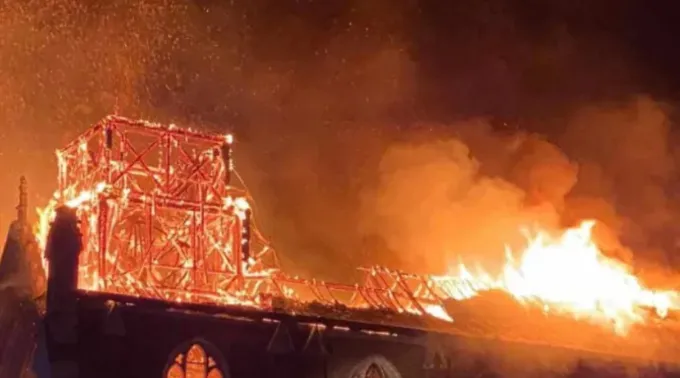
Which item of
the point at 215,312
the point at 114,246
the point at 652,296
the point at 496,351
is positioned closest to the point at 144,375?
the point at 215,312

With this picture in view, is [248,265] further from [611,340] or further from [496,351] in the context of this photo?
[611,340]

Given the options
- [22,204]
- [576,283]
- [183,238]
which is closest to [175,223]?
[183,238]

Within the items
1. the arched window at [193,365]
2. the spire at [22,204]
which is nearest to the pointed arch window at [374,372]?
the arched window at [193,365]

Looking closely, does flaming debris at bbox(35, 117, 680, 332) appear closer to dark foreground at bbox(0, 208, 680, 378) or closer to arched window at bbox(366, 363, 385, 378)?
dark foreground at bbox(0, 208, 680, 378)

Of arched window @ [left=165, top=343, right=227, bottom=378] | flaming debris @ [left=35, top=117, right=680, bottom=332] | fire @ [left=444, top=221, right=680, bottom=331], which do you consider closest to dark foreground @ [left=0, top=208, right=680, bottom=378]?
arched window @ [left=165, top=343, right=227, bottom=378]

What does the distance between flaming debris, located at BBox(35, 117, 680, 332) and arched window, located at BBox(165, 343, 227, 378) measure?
5.33 feet

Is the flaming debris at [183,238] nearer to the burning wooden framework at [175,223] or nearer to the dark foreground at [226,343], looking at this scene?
the burning wooden framework at [175,223]

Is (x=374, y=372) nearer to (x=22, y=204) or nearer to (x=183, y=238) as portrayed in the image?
(x=183, y=238)

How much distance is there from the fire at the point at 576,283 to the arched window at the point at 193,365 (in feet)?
28.4

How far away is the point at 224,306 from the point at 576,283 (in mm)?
13579

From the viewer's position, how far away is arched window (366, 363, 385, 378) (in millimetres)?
31022

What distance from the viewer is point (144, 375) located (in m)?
28.3

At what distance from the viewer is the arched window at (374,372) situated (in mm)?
31022

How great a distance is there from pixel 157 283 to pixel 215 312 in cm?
238
